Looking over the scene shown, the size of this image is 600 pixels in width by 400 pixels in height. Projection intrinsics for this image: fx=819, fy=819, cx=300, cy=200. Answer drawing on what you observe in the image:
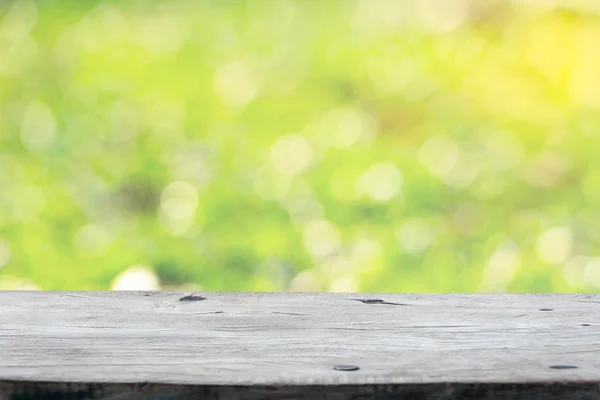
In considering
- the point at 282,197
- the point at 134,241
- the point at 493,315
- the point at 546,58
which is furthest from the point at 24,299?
the point at 546,58

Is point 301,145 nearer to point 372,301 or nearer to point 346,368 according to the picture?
point 372,301

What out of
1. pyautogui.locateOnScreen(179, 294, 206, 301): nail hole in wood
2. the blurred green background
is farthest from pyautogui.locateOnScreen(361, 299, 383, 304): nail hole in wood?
the blurred green background

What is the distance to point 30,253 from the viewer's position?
2.38m

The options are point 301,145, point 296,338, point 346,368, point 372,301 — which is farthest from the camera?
point 301,145

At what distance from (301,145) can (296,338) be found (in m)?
1.84

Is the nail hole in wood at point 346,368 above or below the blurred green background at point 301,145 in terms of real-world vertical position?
below

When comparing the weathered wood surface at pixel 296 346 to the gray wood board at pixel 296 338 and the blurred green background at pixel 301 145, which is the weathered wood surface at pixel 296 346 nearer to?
the gray wood board at pixel 296 338

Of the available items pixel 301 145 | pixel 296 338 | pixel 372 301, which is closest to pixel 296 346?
pixel 296 338

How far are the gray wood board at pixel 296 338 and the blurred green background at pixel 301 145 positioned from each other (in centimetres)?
118

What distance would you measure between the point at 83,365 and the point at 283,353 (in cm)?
20

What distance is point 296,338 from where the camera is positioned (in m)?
0.90

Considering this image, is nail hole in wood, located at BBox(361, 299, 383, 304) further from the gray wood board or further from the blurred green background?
the blurred green background

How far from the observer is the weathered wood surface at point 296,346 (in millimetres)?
766

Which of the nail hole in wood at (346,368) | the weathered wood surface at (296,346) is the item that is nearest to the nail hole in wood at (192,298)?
the weathered wood surface at (296,346)
